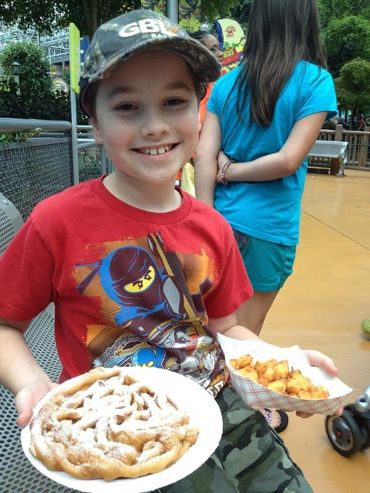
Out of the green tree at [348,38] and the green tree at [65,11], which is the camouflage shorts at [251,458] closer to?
the green tree at [65,11]

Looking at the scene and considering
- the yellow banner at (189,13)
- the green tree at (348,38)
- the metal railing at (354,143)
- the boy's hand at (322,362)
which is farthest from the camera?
the green tree at (348,38)

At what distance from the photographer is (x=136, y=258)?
139 centimetres

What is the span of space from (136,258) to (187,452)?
563mm

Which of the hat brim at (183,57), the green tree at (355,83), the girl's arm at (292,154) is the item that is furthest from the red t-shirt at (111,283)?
the green tree at (355,83)

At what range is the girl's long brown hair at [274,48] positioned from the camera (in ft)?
7.35

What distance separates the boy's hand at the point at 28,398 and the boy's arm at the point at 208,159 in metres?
1.49

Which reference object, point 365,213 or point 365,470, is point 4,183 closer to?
point 365,470

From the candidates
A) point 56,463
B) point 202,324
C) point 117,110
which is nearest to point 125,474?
point 56,463

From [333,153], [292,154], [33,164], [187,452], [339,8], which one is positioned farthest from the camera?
Result: [339,8]

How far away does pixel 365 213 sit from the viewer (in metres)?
8.63

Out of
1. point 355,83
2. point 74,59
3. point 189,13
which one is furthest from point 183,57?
point 355,83

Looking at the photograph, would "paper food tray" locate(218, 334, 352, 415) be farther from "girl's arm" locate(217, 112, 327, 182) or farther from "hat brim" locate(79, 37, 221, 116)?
"girl's arm" locate(217, 112, 327, 182)

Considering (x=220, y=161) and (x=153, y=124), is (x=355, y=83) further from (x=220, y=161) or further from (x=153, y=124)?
(x=153, y=124)

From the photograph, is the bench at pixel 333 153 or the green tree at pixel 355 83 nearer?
the bench at pixel 333 153
